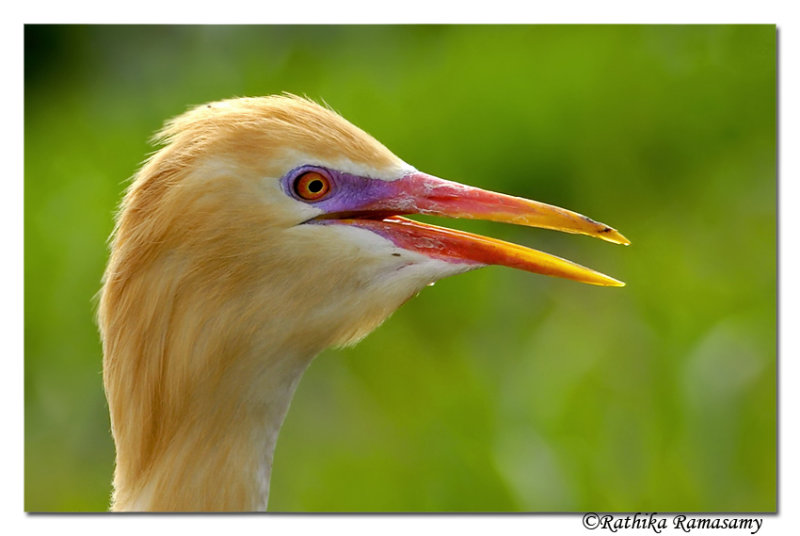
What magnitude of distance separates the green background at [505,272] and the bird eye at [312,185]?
98cm

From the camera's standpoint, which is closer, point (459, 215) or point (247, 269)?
point (247, 269)

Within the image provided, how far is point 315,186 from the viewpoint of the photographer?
73.0 inches

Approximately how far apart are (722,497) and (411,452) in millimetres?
877

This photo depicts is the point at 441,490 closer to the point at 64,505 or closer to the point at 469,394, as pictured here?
the point at 469,394

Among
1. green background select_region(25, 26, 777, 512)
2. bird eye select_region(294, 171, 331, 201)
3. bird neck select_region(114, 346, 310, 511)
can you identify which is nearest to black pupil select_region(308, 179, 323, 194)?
bird eye select_region(294, 171, 331, 201)

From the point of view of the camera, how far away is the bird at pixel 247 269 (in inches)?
72.2

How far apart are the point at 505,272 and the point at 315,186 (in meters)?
1.83

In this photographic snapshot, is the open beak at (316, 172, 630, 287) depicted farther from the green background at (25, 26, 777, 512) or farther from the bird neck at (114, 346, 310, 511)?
the green background at (25, 26, 777, 512)

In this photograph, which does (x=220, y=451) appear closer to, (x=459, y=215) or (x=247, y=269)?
(x=247, y=269)

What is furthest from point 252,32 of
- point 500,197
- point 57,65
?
point 500,197

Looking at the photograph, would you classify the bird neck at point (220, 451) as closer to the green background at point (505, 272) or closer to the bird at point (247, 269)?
the bird at point (247, 269)

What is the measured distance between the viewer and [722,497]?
262 cm

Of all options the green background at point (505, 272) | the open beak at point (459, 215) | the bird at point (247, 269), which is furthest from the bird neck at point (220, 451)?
the green background at point (505, 272)

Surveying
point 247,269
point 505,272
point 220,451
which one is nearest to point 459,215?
point 247,269
